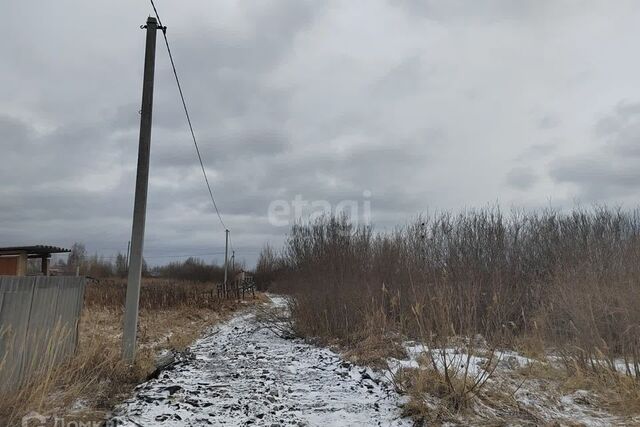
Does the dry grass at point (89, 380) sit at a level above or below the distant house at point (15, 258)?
below

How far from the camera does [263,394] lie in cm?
702

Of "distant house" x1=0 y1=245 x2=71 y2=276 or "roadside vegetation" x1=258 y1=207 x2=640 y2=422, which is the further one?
"distant house" x1=0 y1=245 x2=71 y2=276

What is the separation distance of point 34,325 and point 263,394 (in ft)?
10.4

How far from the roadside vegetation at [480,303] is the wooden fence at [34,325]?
464 centimetres

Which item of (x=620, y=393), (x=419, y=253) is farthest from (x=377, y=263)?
(x=620, y=393)

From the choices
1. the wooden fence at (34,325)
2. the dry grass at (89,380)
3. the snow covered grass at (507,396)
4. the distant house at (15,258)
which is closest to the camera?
the dry grass at (89,380)

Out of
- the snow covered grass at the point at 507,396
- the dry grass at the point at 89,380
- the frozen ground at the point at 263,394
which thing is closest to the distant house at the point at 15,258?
the dry grass at the point at 89,380

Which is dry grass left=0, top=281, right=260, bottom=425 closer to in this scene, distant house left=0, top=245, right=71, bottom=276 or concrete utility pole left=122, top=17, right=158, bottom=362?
concrete utility pole left=122, top=17, right=158, bottom=362

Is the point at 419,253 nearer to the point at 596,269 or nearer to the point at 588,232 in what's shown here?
the point at 596,269

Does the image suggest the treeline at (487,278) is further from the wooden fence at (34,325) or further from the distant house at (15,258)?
the distant house at (15,258)

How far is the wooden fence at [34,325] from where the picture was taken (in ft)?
17.9

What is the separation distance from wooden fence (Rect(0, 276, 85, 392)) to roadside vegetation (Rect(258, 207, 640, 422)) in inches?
183

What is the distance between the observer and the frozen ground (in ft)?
18.9

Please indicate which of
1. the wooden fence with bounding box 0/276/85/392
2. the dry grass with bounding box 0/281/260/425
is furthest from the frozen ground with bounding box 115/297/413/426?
the wooden fence with bounding box 0/276/85/392
